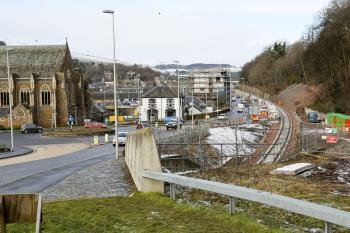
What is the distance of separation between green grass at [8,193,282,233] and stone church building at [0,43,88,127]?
81297 mm

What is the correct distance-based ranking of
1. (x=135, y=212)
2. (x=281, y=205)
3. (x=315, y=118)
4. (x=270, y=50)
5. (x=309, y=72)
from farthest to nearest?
(x=270, y=50), (x=309, y=72), (x=315, y=118), (x=135, y=212), (x=281, y=205)

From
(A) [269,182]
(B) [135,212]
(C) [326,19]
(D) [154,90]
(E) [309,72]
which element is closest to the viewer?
(B) [135,212]

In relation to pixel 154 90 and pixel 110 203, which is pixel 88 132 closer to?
pixel 154 90

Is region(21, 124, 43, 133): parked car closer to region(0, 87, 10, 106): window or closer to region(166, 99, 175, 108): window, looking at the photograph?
region(0, 87, 10, 106): window

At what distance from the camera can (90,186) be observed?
16.7m

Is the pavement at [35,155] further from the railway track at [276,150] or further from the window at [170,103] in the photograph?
the window at [170,103]

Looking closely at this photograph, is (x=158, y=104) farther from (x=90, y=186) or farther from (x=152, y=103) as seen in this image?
(x=90, y=186)

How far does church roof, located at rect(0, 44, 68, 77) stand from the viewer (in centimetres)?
9462

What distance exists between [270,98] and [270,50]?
95.8 ft

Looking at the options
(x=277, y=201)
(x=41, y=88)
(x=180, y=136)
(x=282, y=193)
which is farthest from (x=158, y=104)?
(x=277, y=201)

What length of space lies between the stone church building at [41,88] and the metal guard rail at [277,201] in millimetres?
82393

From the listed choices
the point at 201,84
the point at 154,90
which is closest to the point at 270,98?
the point at 201,84

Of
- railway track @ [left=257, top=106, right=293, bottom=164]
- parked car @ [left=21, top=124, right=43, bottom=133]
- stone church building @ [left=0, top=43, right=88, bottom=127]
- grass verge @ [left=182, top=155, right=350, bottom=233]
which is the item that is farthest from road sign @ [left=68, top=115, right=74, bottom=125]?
grass verge @ [left=182, top=155, right=350, bottom=233]

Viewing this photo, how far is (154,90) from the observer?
120 metres
